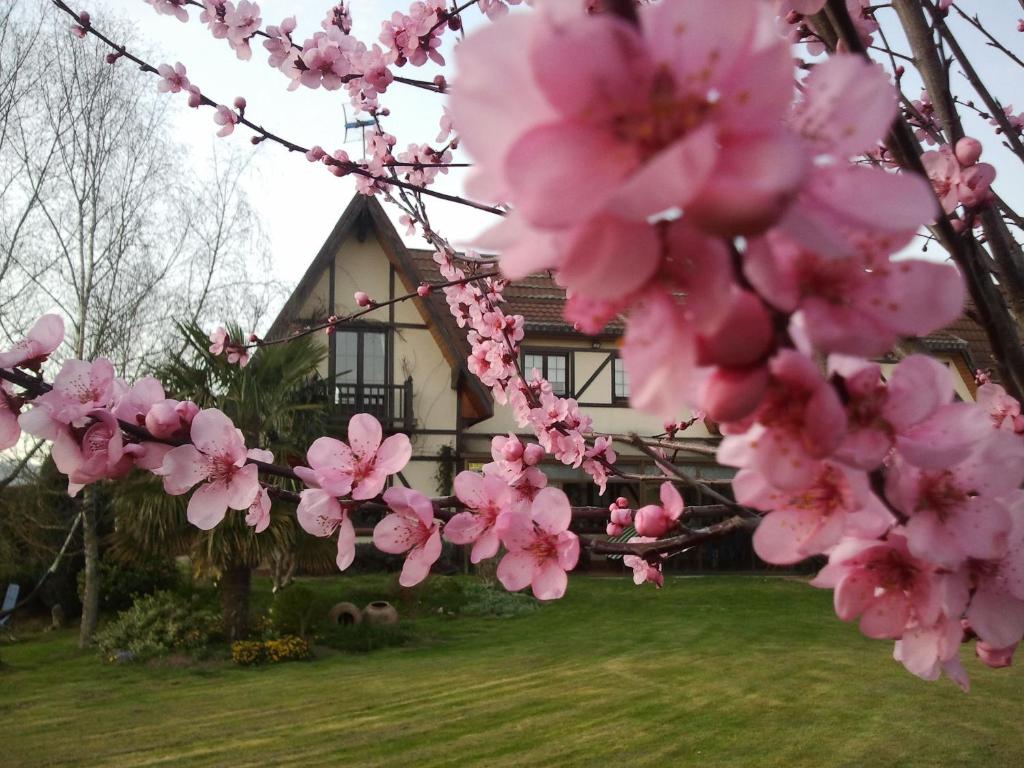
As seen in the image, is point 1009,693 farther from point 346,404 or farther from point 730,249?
point 346,404

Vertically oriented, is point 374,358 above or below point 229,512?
above

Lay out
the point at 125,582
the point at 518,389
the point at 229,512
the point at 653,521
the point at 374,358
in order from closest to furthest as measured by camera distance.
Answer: the point at 653,521
the point at 518,389
the point at 229,512
the point at 125,582
the point at 374,358

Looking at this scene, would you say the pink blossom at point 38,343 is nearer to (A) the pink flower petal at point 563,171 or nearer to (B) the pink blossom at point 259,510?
(B) the pink blossom at point 259,510

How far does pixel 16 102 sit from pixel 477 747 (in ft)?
25.0

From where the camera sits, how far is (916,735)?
15.2 feet

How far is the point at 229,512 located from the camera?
22.7ft

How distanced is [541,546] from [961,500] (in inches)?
24.0

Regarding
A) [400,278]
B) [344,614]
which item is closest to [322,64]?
[344,614]

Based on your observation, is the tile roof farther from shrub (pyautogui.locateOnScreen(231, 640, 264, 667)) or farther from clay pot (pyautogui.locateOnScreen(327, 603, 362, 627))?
shrub (pyautogui.locateOnScreen(231, 640, 264, 667))

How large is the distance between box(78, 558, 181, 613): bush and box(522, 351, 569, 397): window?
5.27m

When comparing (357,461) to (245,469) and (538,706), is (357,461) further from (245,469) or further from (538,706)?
(538,706)

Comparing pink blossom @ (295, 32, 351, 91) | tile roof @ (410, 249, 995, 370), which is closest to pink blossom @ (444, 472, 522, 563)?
pink blossom @ (295, 32, 351, 91)

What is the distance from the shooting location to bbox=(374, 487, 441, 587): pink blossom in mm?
1182

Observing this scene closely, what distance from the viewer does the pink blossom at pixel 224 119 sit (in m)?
3.06
